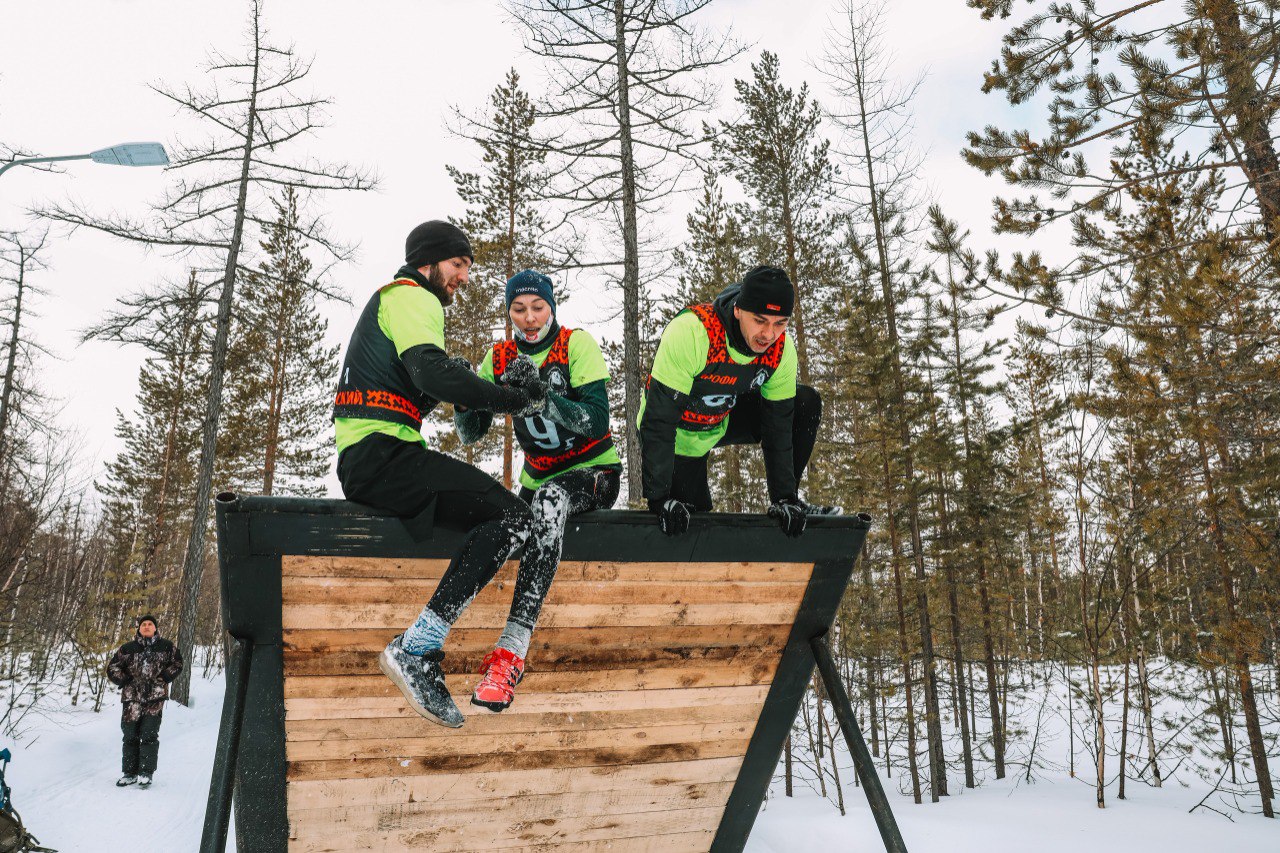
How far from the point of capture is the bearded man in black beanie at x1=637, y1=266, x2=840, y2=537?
3.21 meters

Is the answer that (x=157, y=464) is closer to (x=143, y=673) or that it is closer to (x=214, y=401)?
(x=214, y=401)

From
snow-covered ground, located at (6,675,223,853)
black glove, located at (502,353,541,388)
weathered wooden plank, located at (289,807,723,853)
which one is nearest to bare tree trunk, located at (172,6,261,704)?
snow-covered ground, located at (6,675,223,853)

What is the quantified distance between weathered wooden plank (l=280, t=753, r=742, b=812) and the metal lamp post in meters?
6.49

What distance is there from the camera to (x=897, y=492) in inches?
545

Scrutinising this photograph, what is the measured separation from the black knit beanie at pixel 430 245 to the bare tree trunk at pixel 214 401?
1336 centimetres

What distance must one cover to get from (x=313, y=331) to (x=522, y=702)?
23563 millimetres

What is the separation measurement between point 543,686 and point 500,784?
678mm

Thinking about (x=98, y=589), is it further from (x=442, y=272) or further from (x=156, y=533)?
(x=442, y=272)

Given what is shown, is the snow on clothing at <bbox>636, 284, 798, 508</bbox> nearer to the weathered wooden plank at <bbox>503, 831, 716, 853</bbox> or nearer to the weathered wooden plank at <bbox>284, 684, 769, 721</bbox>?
the weathered wooden plank at <bbox>284, 684, 769, 721</bbox>

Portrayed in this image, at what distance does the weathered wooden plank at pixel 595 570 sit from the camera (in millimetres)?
2756

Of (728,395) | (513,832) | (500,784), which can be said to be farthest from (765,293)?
(513,832)

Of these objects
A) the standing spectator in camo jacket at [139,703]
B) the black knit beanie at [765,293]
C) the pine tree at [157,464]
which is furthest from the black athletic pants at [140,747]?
the pine tree at [157,464]

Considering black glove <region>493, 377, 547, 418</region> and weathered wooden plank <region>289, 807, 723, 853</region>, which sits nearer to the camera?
black glove <region>493, 377, 547, 418</region>

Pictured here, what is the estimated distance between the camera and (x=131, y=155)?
7.12 metres
